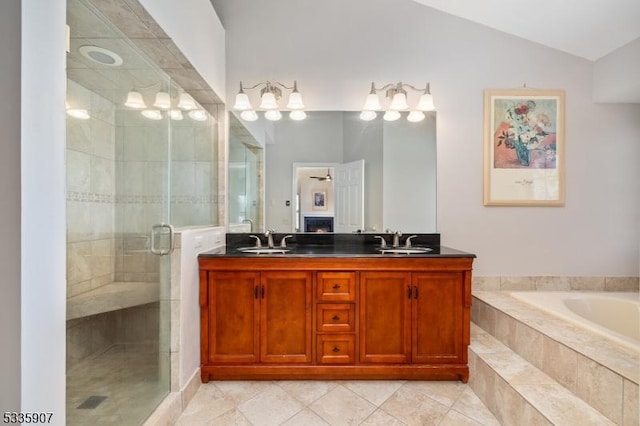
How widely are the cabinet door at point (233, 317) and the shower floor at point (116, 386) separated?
373mm

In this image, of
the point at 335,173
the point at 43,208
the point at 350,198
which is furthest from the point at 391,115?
the point at 43,208

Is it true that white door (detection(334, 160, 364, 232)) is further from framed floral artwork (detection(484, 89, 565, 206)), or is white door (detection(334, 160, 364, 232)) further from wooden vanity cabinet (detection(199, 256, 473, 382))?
framed floral artwork (detection(484, 89, 565, 206))

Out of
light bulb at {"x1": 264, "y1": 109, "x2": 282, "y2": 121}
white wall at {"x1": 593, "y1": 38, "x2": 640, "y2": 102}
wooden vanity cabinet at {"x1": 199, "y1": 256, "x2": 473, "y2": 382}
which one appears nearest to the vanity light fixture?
light bulb at {"x1": 264, "y1": 109, "x2": 282, "y2": 121}

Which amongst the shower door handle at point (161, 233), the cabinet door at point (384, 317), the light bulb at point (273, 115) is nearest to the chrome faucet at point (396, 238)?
the cabinet door at point (384, 317)

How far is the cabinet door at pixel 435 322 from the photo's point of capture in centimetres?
206

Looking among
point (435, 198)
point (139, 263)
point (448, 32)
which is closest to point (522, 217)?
point (435, 198)

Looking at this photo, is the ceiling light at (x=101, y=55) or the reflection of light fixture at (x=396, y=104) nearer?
the ceiling light at (x=101, y=55)

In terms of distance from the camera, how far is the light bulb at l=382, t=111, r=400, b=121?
2.62 m

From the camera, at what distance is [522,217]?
2.62 meters

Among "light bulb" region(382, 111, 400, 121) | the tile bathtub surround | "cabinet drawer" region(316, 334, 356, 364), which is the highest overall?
"light bulb" region(382, 111, 400, 121)

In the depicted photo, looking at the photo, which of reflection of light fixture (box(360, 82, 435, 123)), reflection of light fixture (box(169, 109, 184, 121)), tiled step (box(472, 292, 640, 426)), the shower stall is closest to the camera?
tiled step (box(472, 292, 640, 426))

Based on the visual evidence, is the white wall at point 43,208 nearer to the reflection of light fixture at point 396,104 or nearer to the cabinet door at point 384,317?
the cabinet door at point 384,317

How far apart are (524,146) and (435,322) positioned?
1661 millimetres

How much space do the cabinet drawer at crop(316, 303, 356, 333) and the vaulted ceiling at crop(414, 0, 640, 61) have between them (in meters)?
2.48
